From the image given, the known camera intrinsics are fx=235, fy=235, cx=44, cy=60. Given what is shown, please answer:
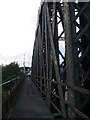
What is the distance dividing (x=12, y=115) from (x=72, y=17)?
4.27 m

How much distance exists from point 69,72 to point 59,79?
1.54 metres

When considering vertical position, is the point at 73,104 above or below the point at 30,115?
above

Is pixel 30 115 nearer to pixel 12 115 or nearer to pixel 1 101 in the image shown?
pixel 12 115

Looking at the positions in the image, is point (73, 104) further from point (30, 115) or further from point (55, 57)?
point (30, 115)

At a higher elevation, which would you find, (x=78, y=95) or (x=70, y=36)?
(x=70, y=36)

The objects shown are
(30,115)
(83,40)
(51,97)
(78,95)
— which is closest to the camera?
(78,95)

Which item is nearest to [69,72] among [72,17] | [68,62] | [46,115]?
[68,62]

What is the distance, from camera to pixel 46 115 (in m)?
7.90

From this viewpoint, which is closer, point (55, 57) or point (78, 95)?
point (78, 95)

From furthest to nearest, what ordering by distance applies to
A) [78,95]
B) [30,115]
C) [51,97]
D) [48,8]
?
[48,8], [51,97], [30,115], [78,95]

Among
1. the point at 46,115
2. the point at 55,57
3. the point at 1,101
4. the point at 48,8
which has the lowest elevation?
the point at 46,115

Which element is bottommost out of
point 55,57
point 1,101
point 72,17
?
point 1,101

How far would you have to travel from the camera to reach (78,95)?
191 inches


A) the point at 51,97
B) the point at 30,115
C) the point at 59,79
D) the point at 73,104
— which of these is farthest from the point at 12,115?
the point at 73,104
